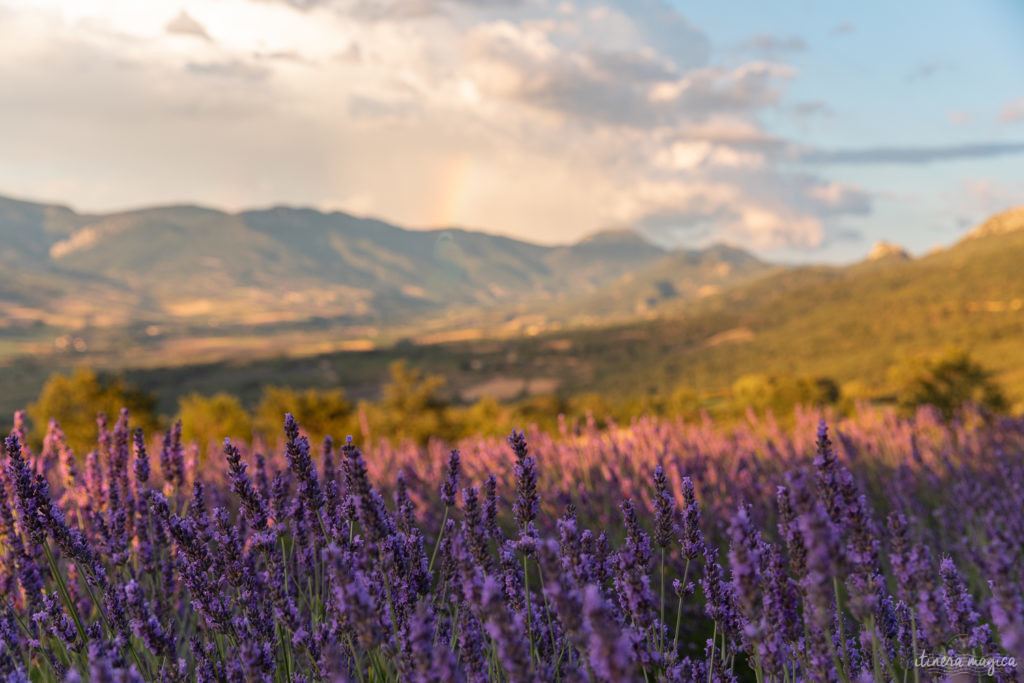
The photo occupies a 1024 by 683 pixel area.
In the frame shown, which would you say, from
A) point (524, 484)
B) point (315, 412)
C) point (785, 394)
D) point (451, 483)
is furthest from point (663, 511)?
point (785, 394)

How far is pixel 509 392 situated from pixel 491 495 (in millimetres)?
93547

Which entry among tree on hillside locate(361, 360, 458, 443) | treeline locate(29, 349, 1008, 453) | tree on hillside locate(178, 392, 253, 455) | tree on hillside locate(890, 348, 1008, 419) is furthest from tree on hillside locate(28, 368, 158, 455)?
tree on hillside locate(890, 348, 1008, 419)

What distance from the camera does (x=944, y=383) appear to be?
65.0 feet

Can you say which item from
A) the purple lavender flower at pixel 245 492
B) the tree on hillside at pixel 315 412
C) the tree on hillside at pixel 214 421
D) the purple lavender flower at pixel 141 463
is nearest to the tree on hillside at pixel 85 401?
the tree on hillside at pixel 214 421

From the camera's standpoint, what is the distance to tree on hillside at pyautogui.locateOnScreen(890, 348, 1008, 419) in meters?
19.2

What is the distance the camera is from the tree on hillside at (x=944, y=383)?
19.2 m

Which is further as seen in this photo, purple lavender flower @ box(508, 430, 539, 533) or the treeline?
the treeline

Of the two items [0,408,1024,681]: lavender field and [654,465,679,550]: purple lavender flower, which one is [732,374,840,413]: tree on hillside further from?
[654,465,679,550]: purple lavender flower

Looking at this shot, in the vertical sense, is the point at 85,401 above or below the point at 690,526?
below

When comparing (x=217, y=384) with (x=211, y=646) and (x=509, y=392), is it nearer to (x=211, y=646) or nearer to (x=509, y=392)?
(x=509, y=392)

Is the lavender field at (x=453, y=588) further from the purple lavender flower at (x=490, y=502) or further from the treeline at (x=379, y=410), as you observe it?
the treeline at (x=379, y=410)

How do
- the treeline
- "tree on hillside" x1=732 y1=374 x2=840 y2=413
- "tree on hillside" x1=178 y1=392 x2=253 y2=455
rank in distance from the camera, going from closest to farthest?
the treeline < "tree on hillside" x1=178 y1=392 x2=253 y2=455 < "tree on hillside" x1=732 y1=374 x2=840 y2=413

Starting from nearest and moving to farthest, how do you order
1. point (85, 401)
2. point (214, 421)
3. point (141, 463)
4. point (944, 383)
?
1. point (141, 463)
2. point (85, 401)
3. point (944, 383)
4. point (214, 421)

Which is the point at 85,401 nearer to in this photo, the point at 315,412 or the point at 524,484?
the point at 315,412
